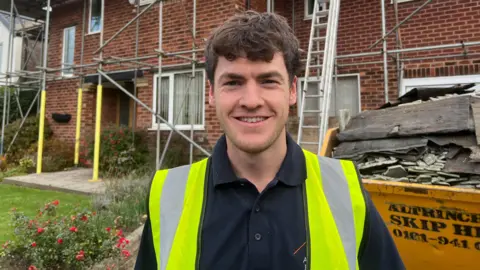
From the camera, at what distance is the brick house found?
6.32m

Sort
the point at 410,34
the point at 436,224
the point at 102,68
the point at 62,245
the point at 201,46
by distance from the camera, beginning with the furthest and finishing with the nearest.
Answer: the point at 102,68 → the point at 201,46 → the point at 410,34 → the point at 62,245 → the point at 436,224

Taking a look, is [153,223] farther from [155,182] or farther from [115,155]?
[115,155]

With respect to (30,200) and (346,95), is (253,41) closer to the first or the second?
(346,95)

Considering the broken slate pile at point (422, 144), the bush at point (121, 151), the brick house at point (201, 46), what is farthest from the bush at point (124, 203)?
the broken slate pile at point (422, 144)

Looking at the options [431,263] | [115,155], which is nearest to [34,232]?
[431,263]

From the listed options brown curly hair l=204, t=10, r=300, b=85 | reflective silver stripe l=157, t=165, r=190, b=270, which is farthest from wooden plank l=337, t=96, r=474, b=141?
reflective silver stripe l=157, t=165, r=190, b=270

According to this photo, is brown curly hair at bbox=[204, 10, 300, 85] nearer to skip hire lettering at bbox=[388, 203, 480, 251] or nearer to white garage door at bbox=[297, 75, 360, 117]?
skip hire lettering at bbox=[388, 203, 480, 251]

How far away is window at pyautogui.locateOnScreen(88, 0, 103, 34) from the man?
9.83m

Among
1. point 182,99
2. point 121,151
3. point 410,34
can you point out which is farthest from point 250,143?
point 121,151

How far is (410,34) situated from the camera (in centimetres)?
664

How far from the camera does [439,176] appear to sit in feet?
8.48

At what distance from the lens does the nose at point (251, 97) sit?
1.32m

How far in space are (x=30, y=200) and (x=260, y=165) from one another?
636 cm

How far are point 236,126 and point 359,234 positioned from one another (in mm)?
611
